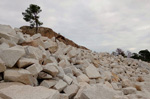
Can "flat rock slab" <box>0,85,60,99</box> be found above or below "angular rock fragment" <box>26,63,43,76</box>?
below

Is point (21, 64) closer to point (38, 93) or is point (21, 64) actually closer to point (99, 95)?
point (38, 93)

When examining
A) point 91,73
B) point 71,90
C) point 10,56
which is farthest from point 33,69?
point 91,73

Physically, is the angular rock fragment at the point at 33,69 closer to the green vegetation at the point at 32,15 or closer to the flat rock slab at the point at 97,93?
the flat rock slab at the point at 97,93

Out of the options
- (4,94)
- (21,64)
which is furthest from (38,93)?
(21,64)

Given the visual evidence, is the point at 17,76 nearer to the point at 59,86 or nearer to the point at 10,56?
the point at 10,56

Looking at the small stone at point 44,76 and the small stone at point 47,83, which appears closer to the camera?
the small stone at point 47,83

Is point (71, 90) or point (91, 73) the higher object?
point (91, 73)

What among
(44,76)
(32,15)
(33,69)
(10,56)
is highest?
(32,15)

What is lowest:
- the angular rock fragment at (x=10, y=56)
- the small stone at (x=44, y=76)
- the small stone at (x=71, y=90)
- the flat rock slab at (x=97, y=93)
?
the small stone at (x=71, y=90)

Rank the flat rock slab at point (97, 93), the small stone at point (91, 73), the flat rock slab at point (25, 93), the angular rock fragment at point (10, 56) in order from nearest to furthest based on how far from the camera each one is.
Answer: the flat rock slab at point (25, 93)
the flat rock slab at point (97, 93)
the angular rock fragment at point (10, 56)
the small stone at point (91, 73)

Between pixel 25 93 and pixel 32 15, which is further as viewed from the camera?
pixel 32 15

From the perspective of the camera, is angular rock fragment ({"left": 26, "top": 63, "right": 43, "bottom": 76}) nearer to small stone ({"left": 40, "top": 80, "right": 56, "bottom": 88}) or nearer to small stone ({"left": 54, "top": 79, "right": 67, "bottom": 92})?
small stone ({"left": 40, "top": 80, "right": 56, "bottom": 88})

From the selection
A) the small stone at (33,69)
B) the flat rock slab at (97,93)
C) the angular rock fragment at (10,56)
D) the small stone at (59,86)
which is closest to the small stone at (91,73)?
the small stone at (59,86)

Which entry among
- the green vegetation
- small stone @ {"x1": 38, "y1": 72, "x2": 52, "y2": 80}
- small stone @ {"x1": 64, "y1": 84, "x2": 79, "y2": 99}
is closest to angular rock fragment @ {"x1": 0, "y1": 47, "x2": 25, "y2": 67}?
small stone @ {"x1": 38, "y1": 72, "x2": 52, "y2": 80}
